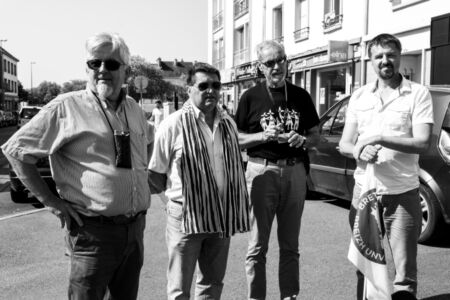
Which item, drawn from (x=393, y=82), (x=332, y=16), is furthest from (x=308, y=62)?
(x=393, y=82)

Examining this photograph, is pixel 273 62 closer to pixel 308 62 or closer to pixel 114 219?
pixel 114 219

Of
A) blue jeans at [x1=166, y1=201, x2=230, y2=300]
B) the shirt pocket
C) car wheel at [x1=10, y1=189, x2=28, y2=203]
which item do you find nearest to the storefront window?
car wheel at [x1=10, y1=189, x2=28, y2=203]

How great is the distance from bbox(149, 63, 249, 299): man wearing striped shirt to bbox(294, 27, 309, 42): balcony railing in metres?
17.7

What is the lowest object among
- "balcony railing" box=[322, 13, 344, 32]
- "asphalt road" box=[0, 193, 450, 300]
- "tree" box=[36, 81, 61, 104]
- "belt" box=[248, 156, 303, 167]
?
"asphalt road" box=[0, 193, 450, 300]

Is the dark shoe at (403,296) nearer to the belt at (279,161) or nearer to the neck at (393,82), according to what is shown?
the belt at (279,161)

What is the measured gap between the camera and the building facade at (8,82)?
252 feet

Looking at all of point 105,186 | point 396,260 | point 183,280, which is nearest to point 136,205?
point 105,186

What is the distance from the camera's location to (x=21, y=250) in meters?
5.41

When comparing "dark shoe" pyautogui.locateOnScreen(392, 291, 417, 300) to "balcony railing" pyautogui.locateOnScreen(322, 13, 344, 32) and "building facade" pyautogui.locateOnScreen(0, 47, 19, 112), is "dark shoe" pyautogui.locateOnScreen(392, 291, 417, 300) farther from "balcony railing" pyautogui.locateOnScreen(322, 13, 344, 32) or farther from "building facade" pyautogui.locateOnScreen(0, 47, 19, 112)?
"building facade" pyautogui.locateOnScreen(0, 47, 19, 112)

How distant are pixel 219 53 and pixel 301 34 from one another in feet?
44.0

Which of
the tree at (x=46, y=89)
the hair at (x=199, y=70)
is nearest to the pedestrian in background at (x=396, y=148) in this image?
the hair at (x=199, y=70)

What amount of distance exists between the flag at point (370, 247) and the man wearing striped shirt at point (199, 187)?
0.69 m

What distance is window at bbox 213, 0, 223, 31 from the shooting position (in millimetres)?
31906

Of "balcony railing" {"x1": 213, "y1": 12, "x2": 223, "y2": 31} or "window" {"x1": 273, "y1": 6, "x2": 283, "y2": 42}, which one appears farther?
"balcony railing" {"x1": 213, "y1": 12, "x2": 223, "y2": 31}
